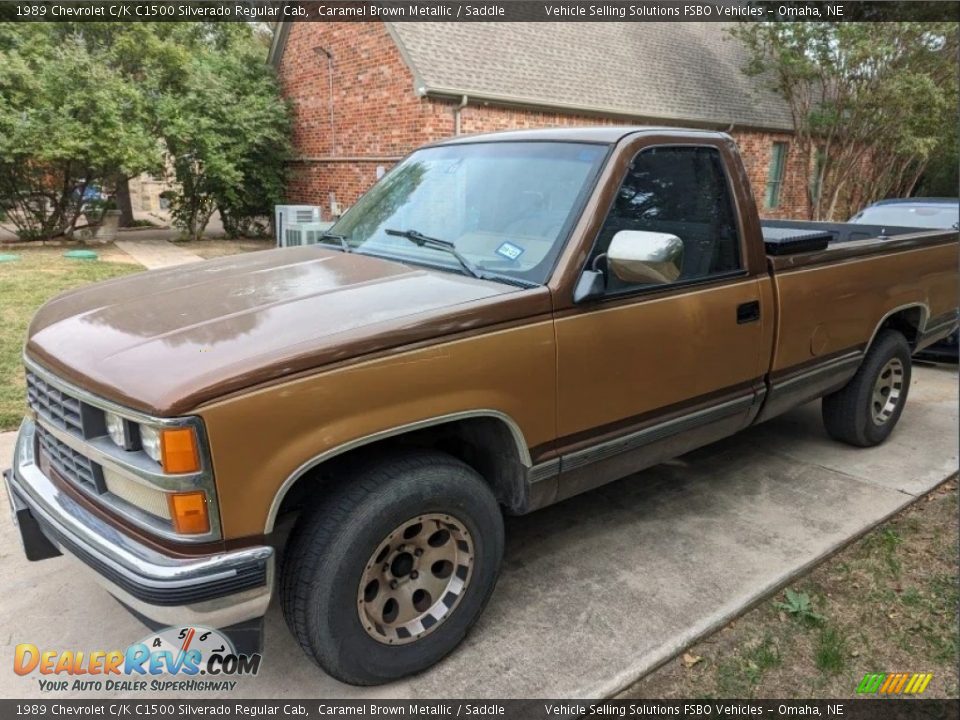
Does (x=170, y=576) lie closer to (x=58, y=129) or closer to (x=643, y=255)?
(x=643, y=255)

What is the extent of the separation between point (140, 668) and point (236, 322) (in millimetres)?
1431

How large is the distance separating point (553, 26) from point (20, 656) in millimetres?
16250

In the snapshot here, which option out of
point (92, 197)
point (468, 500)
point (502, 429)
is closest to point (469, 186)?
point (502, 429)

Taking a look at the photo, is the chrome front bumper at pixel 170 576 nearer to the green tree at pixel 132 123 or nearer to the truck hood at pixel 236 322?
the truck hood at pixel 236 322

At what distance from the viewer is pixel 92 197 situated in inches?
584

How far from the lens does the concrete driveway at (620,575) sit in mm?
2676

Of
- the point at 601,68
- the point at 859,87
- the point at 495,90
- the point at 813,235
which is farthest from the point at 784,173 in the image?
the point at 813,235

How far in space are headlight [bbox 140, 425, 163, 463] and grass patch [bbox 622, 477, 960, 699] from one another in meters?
1.86

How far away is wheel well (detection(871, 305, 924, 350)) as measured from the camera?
4.69 metres

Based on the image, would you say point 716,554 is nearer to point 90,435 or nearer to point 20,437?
point 90,435

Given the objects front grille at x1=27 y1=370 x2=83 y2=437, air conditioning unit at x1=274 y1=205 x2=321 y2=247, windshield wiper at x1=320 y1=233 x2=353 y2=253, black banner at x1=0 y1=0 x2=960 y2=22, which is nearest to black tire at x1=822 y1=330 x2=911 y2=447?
windshield wiper at x1=320 y1=233 x2=353 y2=253

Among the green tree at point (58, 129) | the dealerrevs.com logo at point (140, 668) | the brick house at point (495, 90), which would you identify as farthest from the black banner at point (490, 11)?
the dealerrevs.com logo at point (140, 668)

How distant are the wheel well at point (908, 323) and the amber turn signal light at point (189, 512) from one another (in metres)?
4.33

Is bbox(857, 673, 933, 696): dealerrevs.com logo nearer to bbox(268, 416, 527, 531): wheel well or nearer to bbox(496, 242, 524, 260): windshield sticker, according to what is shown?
bbox(268, 416, 527, 531): wheel well
